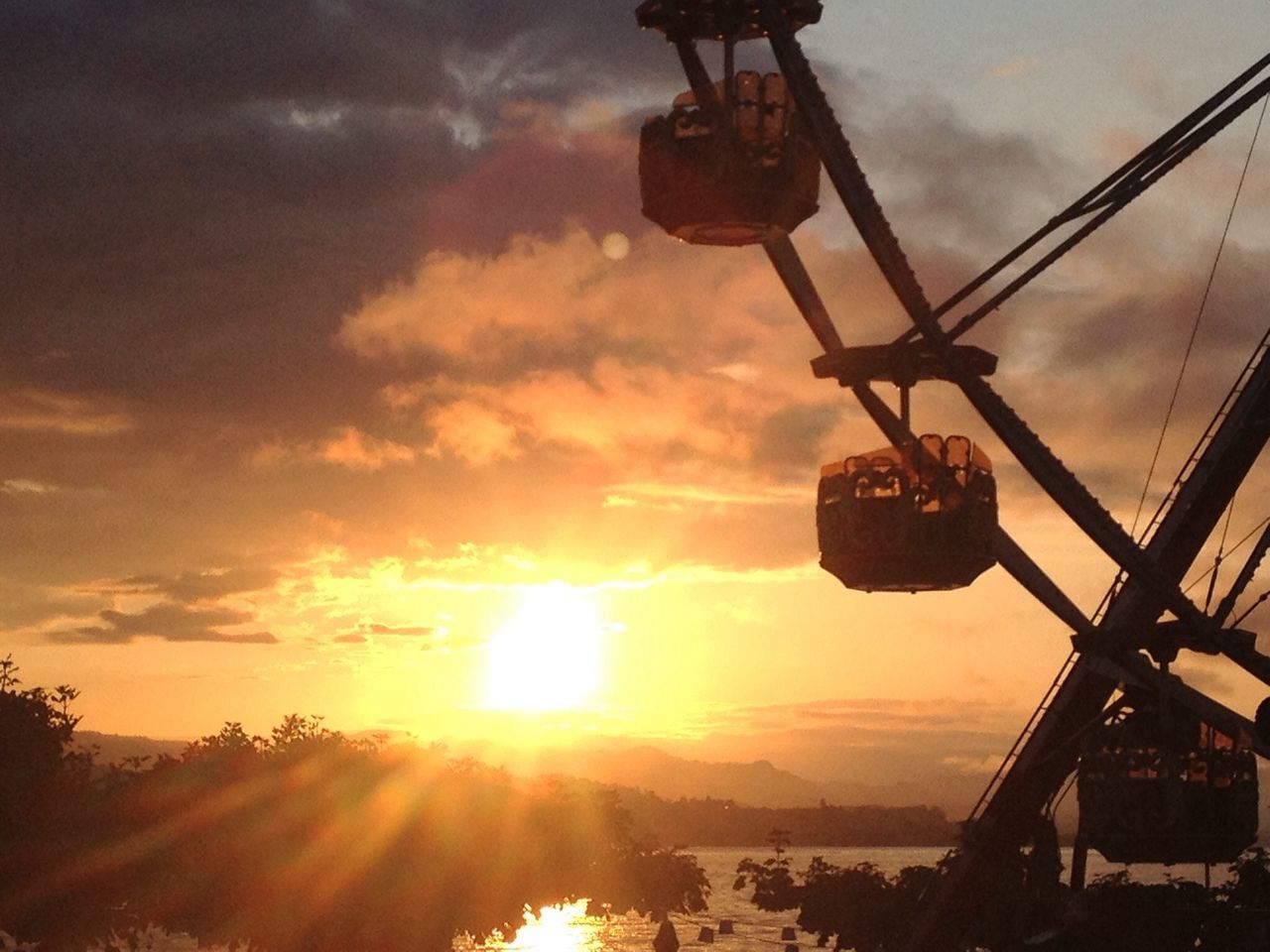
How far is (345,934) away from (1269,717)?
36.7 metres

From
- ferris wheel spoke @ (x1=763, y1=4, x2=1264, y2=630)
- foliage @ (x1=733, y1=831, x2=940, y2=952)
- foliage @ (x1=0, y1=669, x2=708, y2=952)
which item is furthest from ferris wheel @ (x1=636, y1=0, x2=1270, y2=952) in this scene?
foliage @ (x1=0, y1=669, x2=708, y2=952)

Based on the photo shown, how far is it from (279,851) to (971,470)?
137 ft

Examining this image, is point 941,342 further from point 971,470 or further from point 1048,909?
point 1048,909

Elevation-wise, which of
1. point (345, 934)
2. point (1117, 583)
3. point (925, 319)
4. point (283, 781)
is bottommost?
point (345, 934)

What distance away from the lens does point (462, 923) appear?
6825 centimetres

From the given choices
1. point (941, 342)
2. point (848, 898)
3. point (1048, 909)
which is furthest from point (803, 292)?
point (848, 898)

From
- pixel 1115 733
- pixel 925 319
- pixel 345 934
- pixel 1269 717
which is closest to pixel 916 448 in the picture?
pixel 925 319

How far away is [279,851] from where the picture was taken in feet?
214

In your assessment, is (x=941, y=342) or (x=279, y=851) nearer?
(x=941, y=342)

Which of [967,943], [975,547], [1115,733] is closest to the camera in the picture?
[975,547]

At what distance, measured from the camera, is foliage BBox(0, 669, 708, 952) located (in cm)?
6341

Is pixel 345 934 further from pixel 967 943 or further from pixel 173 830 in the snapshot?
pixel 967 943

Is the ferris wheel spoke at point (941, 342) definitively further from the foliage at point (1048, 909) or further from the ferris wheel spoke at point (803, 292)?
the foliage at point (1048, 909)

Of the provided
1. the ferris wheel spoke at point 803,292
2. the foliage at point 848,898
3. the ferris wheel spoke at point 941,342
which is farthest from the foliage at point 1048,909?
the ferris wheel spoke at point 803,292
